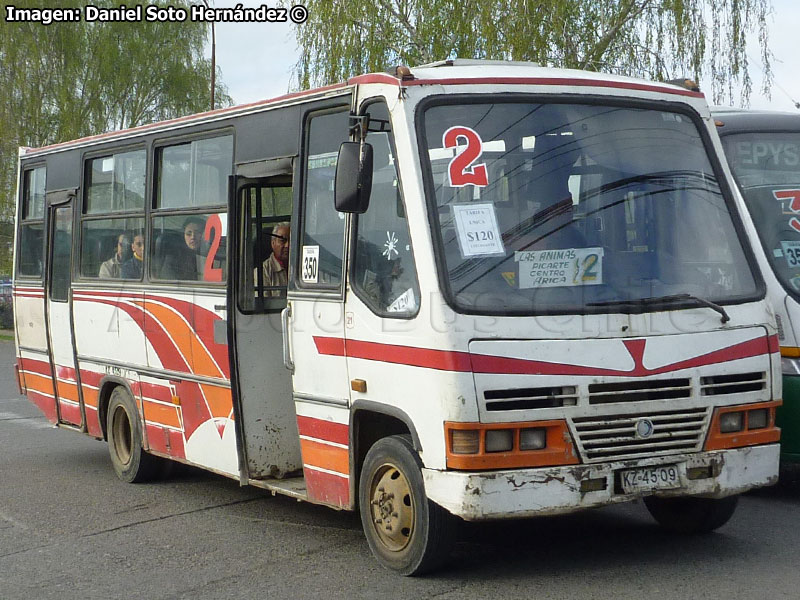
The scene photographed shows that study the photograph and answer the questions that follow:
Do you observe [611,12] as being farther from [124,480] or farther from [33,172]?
[124,480]

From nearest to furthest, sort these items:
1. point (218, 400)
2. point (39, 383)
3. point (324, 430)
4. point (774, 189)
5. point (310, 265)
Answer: point (324, 430) → point (310, 265) → point (218, 400) → point (774, 189) → point (39, 383)

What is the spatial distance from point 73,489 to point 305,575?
3611mm

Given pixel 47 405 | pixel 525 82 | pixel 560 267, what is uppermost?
pixel 525 82

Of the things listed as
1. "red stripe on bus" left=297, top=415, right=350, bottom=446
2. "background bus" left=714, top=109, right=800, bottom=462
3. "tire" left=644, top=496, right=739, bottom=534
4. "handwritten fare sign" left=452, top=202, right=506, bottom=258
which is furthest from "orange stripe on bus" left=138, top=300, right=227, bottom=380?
"background bus" left=714, top=109, right=800, bottom=462

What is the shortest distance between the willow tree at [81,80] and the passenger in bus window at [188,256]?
90.4 feet

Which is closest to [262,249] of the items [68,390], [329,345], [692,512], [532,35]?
[329,345]

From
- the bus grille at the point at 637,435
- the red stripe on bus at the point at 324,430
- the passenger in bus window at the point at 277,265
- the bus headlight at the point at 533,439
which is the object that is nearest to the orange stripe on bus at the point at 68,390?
the passenger in bus window at the point at 277,265

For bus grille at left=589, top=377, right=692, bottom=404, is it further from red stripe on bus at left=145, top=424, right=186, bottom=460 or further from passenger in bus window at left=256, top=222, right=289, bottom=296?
red stripe on bus at left=145, top=424, right=186, bottom=460

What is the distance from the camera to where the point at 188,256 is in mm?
8812

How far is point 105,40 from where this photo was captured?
120 ft

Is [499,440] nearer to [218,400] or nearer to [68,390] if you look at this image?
[218,400]

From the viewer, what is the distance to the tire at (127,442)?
978 cm

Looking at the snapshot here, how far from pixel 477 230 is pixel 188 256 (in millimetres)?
3247

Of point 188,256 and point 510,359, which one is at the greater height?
point 188,256
